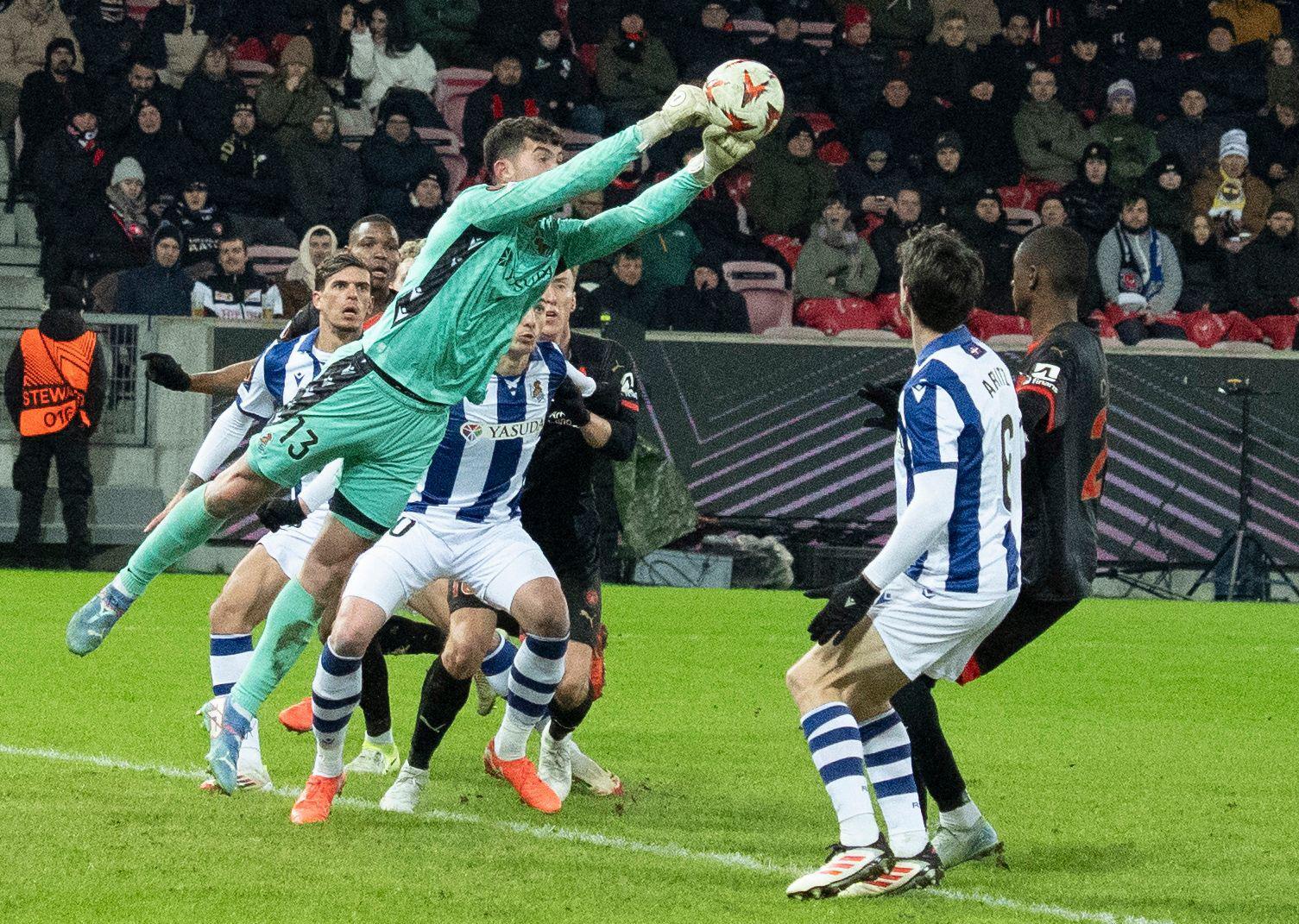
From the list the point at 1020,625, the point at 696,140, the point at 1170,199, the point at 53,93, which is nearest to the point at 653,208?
the point at 1020,625

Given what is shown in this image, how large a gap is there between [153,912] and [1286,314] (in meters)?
14.4

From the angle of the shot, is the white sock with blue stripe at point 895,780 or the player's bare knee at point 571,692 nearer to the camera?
the white sock with blue stripe at point 895,780

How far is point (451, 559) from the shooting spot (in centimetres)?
604

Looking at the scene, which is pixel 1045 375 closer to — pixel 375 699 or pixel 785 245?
pixel 375 699

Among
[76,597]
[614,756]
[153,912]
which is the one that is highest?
[153,912]

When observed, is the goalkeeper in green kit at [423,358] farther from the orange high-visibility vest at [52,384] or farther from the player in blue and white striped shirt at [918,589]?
the orange high-visibility vest at [52,384]

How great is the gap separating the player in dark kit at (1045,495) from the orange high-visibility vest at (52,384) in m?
10.3

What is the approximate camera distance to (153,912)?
176 inches

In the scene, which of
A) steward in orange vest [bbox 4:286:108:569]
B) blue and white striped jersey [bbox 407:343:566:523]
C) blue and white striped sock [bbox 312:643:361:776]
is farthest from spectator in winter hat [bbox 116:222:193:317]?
blue and white striped sock [bbox 312:643:361:776]

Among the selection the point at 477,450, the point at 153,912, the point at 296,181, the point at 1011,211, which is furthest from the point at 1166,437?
the point at 153,912

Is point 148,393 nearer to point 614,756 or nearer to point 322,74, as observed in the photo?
point 322,74

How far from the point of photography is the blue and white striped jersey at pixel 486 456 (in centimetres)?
617

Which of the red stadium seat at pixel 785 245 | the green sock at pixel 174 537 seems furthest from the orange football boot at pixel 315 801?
the red stadium seat at pixel 785 245

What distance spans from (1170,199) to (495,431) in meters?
13.1
